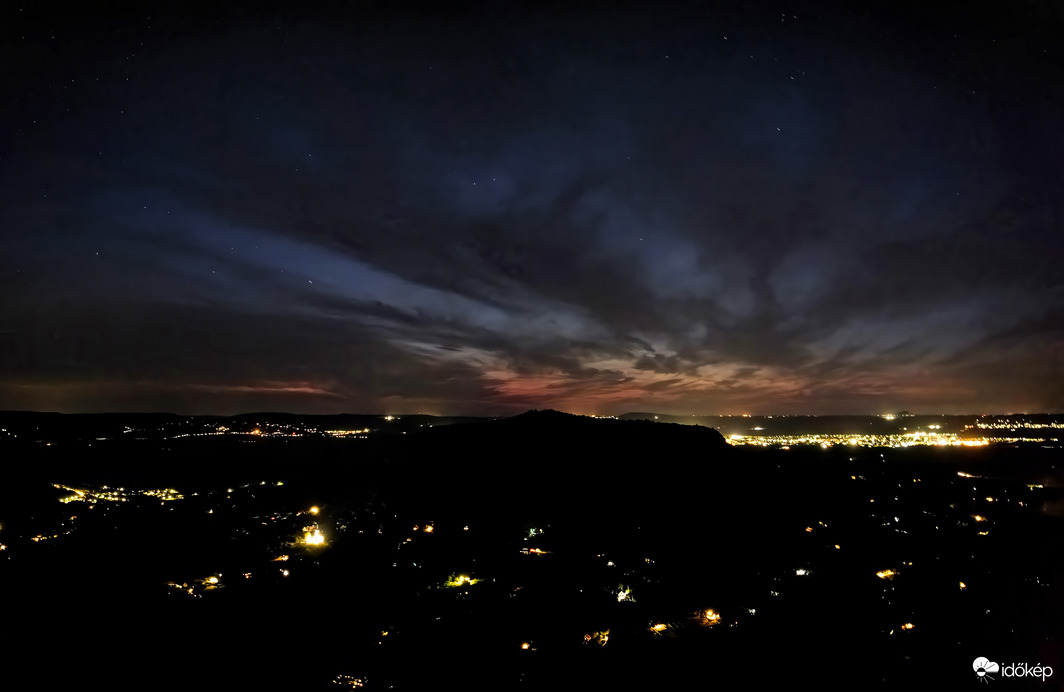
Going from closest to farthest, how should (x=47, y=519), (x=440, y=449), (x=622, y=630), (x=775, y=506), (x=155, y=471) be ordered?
(x=622, y=630)
(x=47, y=519)
(x=775, y=506)
(x=440, y=449)
(x=155, y=471)

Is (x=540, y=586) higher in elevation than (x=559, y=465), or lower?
lower

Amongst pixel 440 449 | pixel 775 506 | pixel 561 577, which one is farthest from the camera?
pixel 440 449

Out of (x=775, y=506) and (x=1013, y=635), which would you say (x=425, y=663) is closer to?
(x=1013, y=635)

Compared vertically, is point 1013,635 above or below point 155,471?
above

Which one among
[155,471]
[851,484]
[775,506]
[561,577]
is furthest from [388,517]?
[155,471]

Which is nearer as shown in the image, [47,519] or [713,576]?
[713,576]

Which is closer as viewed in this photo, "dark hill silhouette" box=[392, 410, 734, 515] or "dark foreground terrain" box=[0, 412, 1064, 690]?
"dark foreground terrain" box=[0, 412, 1064, 690]

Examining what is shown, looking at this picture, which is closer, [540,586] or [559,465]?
[540,586]

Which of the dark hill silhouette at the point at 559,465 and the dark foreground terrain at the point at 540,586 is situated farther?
the dark hill silhouette at the point at 559,465
